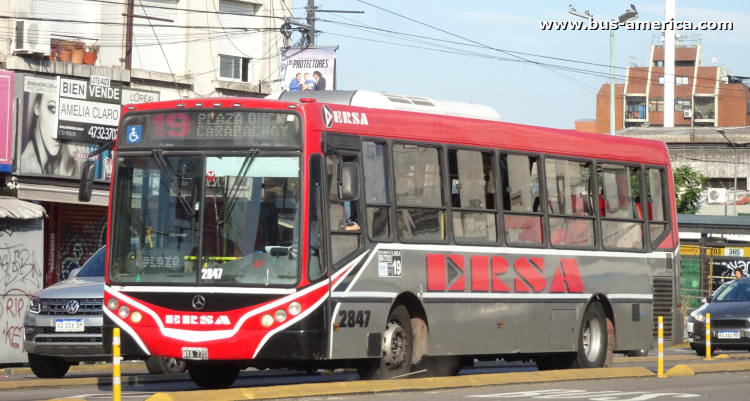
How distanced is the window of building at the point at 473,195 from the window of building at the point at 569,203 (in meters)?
1.33

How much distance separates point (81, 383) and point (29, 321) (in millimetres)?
1812

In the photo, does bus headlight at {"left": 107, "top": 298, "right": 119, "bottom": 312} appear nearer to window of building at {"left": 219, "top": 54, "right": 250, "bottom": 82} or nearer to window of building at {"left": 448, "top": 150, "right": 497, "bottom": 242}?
window of building at {"left": 448, "top": 150, "right": 497, "bottom": 242}

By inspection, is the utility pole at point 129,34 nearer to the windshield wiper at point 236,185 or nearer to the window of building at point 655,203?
the window of building at point 655,203

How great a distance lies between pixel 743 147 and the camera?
72.4 meters

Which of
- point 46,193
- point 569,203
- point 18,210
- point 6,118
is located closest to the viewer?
point 569,203

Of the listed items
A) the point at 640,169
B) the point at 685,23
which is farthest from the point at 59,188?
the point at 685,23

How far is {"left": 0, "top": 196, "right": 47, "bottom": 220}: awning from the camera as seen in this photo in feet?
69.1

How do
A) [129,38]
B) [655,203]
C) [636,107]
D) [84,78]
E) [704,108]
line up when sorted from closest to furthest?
[655,203] < [84,78] < [129,38] < [704,108] < [636,107]

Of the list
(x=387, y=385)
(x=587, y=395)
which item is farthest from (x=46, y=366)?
(x=587, y=395)

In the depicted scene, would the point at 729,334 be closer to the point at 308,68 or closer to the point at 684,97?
the point at 308,68

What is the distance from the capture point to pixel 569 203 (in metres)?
16.6

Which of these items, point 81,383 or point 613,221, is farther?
point 613,221

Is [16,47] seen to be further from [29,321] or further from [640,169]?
[640,169]

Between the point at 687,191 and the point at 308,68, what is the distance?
39.1 meters
